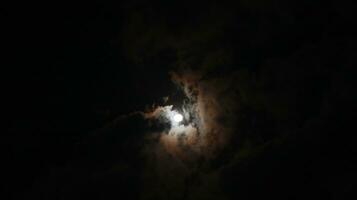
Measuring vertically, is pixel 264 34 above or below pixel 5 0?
below

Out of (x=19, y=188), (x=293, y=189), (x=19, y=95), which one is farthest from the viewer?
(x=19, y=95)

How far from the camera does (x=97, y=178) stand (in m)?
7.27

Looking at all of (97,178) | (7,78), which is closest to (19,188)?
(97,178)

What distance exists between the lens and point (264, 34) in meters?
7.70

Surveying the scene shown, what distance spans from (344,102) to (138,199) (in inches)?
155

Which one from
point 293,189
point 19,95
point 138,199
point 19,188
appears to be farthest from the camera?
point 19,95

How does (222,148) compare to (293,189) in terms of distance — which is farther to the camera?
(222,148)

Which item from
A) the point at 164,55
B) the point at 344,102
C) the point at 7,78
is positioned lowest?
the point at 344,102

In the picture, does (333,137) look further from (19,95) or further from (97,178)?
(19,95)

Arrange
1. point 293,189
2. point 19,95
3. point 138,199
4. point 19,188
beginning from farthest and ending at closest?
point 19,95 → point 19,188 → point 138,199 → point 293,189

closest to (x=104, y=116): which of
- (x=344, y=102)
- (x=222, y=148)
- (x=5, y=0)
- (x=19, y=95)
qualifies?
(x=19, y=95)

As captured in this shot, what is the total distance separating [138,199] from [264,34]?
388 cm

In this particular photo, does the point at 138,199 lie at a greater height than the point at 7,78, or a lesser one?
lesser

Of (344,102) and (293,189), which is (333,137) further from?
Answer: (293,189)
